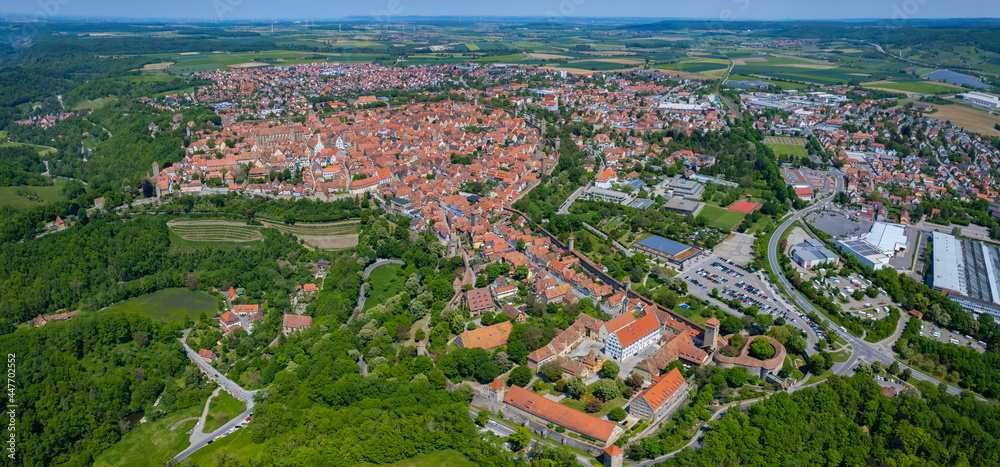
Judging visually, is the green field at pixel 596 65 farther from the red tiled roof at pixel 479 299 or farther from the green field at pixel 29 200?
the red tiled roof at pixel 479 299

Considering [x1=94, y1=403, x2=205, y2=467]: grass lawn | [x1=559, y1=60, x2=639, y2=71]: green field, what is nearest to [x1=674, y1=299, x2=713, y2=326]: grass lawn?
[x1=94, y1=403, x2=205, y2=467]: grass lawn

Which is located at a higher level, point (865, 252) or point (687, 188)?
point (687, 188)

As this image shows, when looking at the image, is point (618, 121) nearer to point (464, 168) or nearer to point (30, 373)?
point (464, 168)

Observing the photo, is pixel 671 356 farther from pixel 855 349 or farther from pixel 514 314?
pixel 855 349

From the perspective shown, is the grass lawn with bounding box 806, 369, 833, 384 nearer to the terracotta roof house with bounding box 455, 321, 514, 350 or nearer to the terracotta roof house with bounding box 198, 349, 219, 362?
the terracotta roof house with bounding box 455, 321, 514, 350

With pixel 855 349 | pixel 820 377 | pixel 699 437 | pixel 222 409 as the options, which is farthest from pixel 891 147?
pixel 222 409
